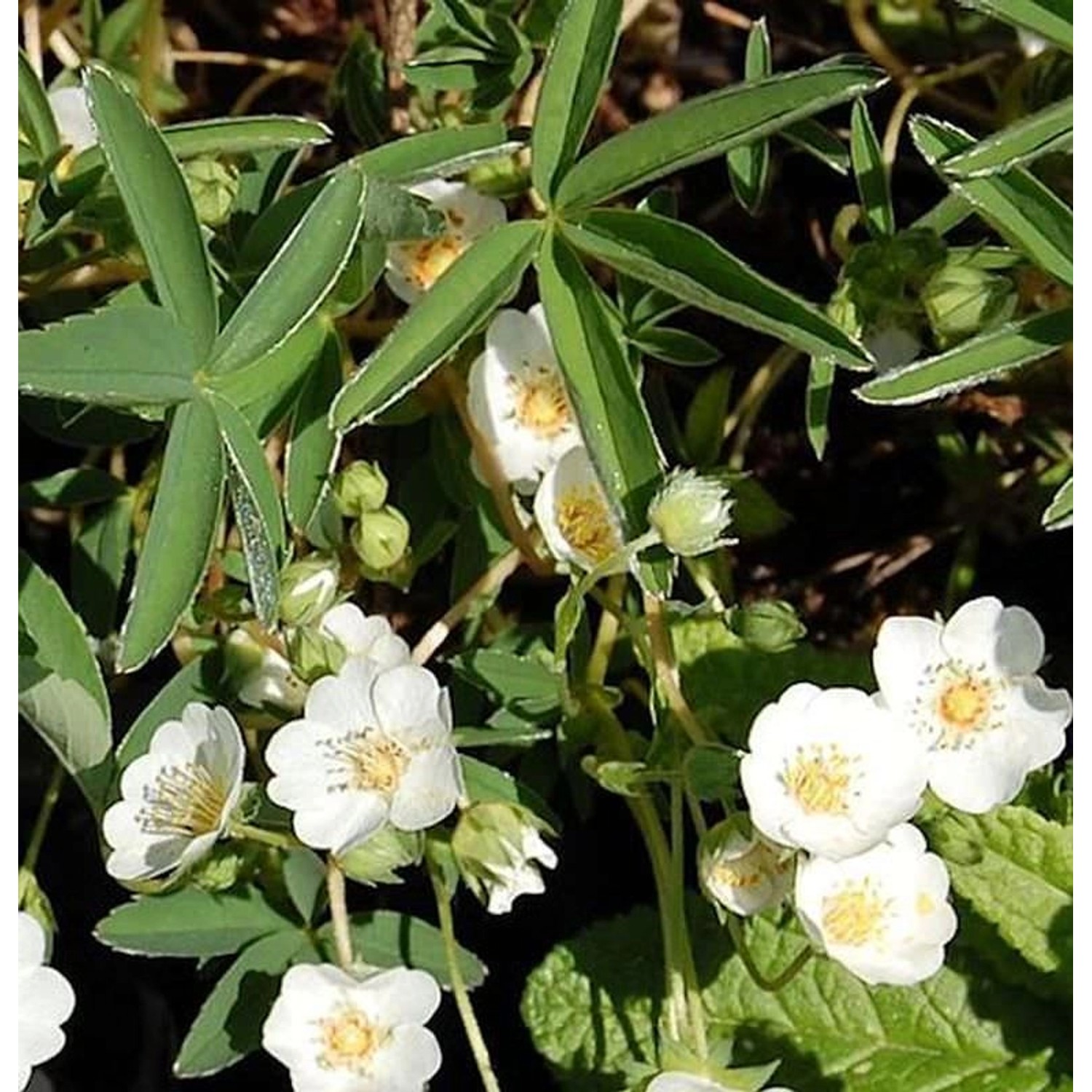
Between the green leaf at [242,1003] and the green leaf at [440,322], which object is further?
the green leaf at [242,1003]

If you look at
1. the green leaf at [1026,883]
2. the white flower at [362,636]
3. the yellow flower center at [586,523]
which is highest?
the yellow flower center at [586,523]

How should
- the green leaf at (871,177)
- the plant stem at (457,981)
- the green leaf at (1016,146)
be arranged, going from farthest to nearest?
the green leaf at (871,177)
the plant stem at (457,981)
the green leaf at (1016,146)

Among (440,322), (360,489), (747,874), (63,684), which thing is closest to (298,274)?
(440,322)

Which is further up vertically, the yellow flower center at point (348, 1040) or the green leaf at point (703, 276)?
the green leaf at point (703, 276)

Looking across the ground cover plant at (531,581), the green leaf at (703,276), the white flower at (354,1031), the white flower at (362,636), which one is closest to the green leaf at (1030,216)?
the ground cover plant at (531,581)

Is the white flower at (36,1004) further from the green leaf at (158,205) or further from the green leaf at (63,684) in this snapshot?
the green leaf at (158,205)

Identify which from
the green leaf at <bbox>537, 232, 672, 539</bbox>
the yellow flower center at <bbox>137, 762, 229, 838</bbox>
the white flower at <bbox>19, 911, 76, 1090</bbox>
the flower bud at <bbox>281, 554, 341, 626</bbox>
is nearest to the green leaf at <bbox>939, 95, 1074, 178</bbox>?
the green leaf at <bbox>537, 232, 672, 539</bbox>

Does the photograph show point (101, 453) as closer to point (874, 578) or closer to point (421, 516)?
point (421, 516)

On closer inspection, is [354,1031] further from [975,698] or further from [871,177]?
[871,177]
